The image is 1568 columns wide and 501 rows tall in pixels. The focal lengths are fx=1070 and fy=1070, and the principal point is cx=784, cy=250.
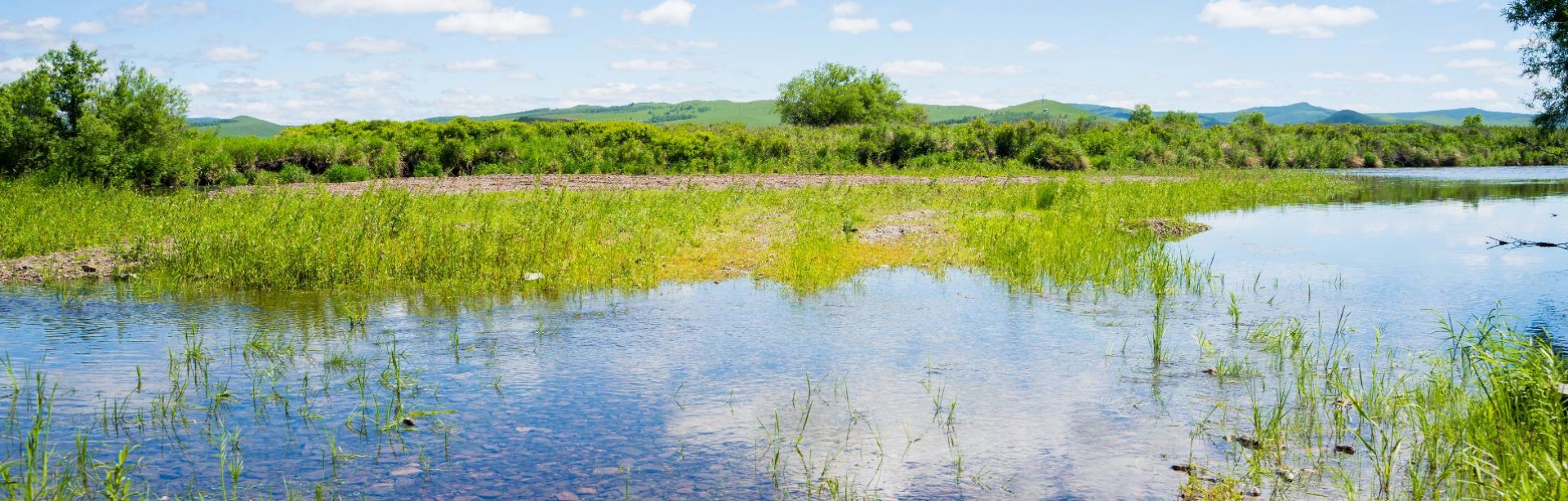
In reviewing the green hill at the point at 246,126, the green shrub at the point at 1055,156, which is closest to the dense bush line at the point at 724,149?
the green shrub at the point at 1055,156

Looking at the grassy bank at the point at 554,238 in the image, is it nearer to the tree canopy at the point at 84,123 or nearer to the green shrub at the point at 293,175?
the tree canopy at the point at 84,123

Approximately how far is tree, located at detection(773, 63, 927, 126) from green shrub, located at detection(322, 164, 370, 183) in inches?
2583

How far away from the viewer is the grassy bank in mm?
15078

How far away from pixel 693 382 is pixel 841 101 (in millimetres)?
92708

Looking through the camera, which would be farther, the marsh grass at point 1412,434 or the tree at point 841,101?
the tree at point 841,101

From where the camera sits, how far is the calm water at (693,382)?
23.2ft

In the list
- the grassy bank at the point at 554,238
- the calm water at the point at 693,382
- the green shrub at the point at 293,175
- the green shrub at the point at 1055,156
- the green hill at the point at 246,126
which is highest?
the green hill at the point at 246,126

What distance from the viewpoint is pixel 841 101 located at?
100750 millimetres

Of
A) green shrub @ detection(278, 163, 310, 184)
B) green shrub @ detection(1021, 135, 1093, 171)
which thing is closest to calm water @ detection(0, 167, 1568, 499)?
green shrub @ detection(278, 163, 310, 184)

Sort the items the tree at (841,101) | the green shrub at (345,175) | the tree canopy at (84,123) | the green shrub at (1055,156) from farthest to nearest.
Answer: the tree at (841,101), the green shrub at (1055,156), the green shrub at (345,175), the tree canopy at (84,123)

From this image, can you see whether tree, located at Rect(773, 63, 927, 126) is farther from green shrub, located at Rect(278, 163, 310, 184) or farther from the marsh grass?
the marsh grass

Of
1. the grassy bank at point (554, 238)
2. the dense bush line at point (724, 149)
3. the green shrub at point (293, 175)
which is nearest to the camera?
the grassy bank at point (554, 238)

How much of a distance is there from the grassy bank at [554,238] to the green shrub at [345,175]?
9268 mm

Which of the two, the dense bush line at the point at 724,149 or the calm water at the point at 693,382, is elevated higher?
the dense bush line at the point at 724,149
